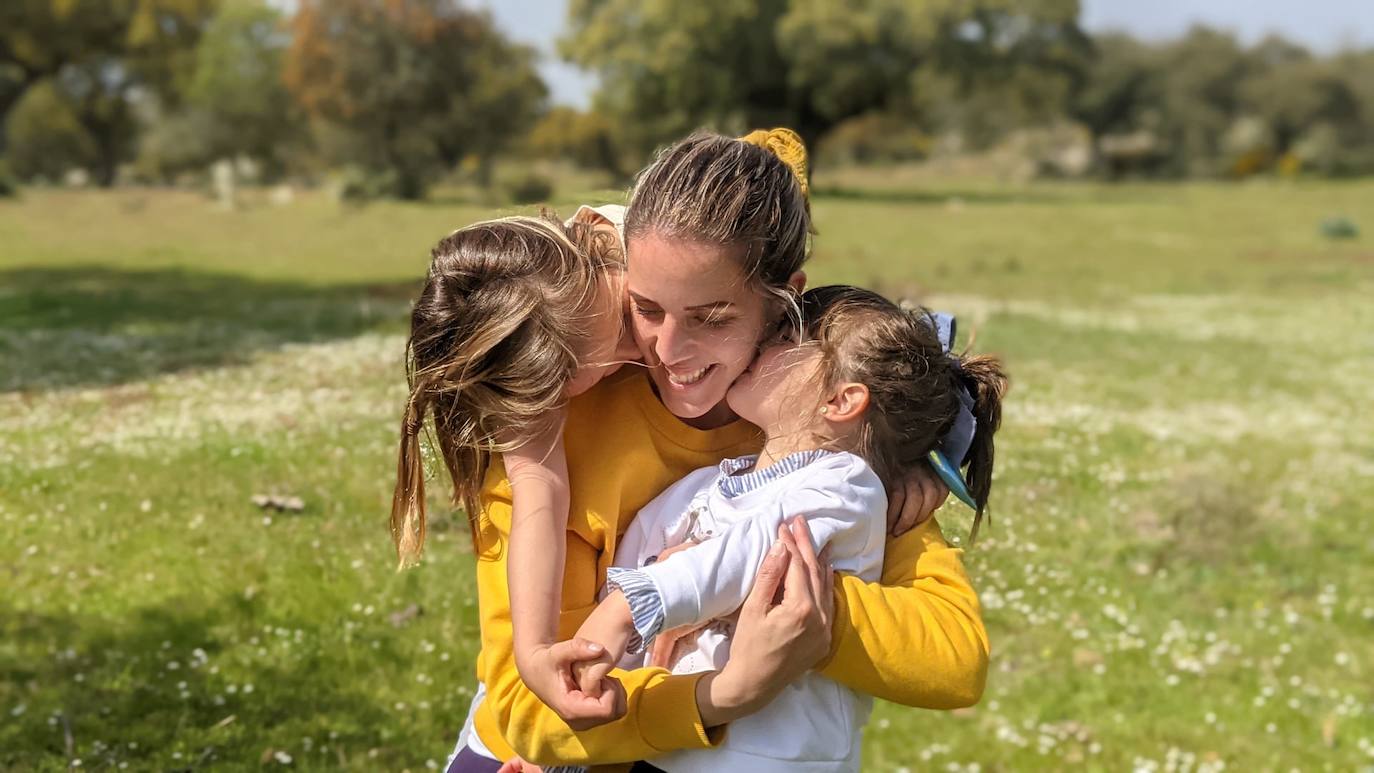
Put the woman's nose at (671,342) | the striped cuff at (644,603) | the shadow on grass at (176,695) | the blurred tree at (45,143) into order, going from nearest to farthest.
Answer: the striped cuff at (644,603) < the woman's nose at (671,342) < the shadow on grass at (176,695) < the blurred tree at (45,143)

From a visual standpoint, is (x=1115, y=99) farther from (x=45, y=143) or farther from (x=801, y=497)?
(x=801, y=497)

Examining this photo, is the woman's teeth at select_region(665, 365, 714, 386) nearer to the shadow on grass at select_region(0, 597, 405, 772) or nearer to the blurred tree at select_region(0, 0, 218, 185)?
the shadow on grass at select_region(0, 597, 405, 772)

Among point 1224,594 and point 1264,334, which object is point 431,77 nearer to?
point 1264,334

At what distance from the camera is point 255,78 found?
7075 cm

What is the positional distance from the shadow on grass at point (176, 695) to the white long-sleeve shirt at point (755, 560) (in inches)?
121

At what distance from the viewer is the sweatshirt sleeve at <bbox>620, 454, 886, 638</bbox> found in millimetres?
2564

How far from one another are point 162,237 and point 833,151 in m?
52.1

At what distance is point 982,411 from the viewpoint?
3.18 m

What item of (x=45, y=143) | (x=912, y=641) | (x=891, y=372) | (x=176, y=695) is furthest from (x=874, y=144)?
(x=912, y=641)

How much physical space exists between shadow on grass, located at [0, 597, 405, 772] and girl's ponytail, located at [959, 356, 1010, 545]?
10.9 ft

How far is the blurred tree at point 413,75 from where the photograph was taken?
48.0 meters

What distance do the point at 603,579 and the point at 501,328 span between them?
2.09ft

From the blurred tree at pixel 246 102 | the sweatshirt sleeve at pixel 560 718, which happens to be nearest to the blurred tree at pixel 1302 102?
the blurred tree at pixel 246 102

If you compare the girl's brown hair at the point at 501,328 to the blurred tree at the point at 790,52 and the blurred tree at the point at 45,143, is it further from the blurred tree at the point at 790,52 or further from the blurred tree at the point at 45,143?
the blurred tree at the point at 45,143
